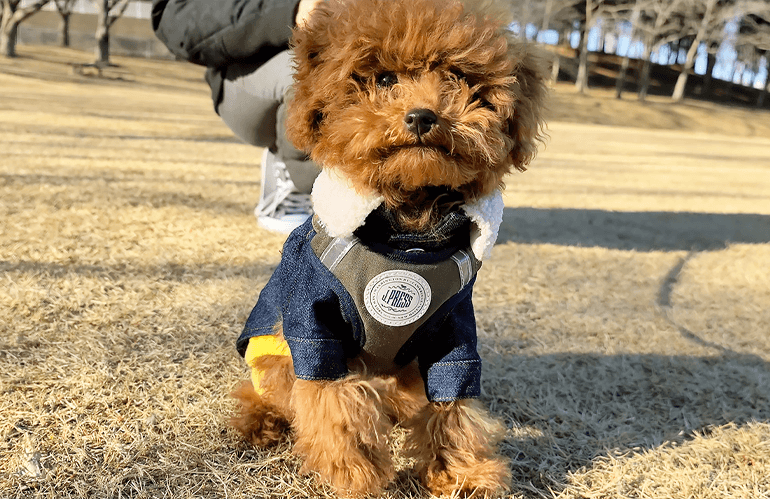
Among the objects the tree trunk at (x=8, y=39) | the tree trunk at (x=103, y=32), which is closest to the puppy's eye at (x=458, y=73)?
the tree trunk at (x=103, y=32)

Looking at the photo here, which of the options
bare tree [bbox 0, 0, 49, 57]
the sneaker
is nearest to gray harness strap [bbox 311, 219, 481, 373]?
the sneaker

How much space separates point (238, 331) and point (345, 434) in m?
1.02

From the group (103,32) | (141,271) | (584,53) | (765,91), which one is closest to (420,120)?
(141,271)

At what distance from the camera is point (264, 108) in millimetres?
3260

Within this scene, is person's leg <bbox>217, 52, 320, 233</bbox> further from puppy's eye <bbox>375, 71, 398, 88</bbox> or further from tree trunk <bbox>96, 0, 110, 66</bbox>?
tree trunk <bbox>96, 0, 110, 66</bbox>

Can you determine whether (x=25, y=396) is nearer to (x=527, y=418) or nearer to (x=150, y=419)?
(x=150, y=419)

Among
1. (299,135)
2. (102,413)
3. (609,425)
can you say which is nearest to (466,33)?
(299,135)

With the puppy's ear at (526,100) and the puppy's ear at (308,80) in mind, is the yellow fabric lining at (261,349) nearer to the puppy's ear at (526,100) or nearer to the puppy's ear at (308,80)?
the puppy's ear at (308,80)

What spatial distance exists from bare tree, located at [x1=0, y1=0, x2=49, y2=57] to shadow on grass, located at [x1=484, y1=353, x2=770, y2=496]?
23.1m

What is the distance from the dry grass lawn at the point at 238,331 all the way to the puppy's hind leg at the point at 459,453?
3.0 inches

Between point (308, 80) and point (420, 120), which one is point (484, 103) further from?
point (308, 80)

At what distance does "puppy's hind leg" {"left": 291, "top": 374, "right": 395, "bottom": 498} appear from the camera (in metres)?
1.52

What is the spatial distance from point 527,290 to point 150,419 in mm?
2046

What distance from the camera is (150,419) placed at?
1762 mm
